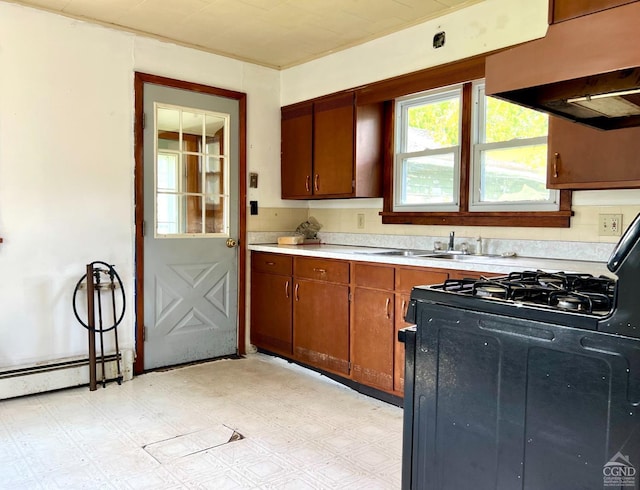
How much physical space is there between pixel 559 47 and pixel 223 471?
2109 mm

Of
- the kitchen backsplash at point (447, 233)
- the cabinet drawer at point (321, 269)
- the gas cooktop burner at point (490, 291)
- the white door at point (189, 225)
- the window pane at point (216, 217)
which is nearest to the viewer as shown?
the gas cooktop burner at point (490, 291)

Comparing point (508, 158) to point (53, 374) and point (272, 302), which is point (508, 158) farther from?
point (53, 374)

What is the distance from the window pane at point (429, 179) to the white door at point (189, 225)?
1405mm

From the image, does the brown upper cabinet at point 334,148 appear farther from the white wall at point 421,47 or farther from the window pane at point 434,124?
the window pane at point 434,124

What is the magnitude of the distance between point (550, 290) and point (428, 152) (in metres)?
2.27

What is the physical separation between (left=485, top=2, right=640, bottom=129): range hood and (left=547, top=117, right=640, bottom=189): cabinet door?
24.7 inches

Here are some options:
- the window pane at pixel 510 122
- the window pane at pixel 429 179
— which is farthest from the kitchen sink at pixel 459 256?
the window pane at pixel 510 122

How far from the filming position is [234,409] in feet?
9.89

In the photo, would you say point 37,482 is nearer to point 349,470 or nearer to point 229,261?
point 349,470

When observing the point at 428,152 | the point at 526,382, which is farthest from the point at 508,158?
the point at 526,382

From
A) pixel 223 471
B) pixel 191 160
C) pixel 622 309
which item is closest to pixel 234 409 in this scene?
pixel 223 471

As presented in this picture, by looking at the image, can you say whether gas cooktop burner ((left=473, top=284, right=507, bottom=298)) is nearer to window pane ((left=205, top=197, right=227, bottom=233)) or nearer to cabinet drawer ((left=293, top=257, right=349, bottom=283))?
cabinet drawer ((left=293, top=257, right=349, bottom=283))

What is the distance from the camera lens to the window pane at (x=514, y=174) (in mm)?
3023

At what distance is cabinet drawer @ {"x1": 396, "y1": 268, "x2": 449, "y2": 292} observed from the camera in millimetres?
2756
